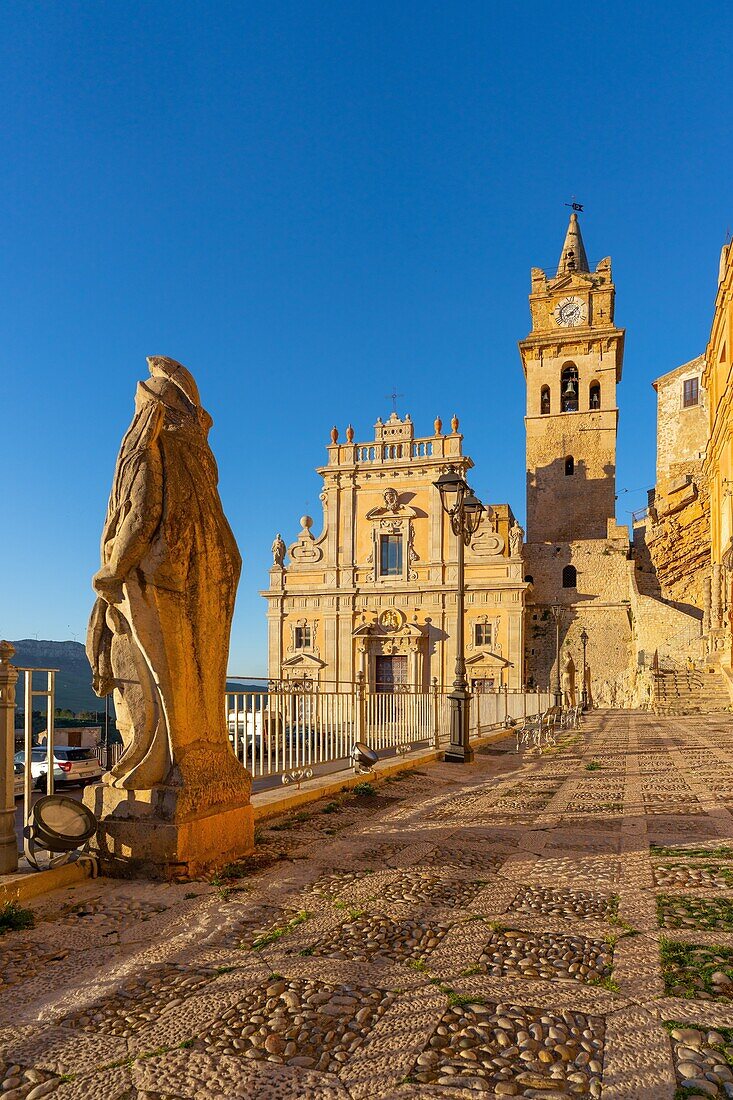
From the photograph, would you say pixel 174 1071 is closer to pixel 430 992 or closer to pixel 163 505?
pixel 430 992

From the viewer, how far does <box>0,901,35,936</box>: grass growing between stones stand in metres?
3.07

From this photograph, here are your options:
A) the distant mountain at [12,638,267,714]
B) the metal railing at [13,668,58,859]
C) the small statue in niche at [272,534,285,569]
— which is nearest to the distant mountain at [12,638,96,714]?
the distant mountain at [12,638,267,714]

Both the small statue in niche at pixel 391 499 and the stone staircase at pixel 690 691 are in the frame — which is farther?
the small statue in niche at pixel 391 499

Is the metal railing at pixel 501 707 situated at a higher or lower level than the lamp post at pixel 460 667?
lower

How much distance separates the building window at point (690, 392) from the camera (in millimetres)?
44594

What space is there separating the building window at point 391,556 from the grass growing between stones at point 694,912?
1209 inches

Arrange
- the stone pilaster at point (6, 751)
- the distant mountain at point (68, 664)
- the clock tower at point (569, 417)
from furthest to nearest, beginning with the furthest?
the distant mountain at point (68, 664)
the clock tower at point (569, 417)
the stone pilaster at point (6, 751)

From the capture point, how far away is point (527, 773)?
9.09 m

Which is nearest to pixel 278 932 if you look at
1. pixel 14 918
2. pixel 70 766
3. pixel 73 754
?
pixel 14 918

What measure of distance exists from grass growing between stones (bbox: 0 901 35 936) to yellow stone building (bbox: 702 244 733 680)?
20.9 m

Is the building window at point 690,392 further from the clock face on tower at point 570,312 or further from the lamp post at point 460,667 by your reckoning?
the lamp post at point 460,667

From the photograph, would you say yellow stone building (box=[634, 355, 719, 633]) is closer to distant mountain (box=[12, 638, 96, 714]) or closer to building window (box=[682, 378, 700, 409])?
building window (box=[682, 378, 700, 409])

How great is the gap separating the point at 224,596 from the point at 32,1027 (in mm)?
2448

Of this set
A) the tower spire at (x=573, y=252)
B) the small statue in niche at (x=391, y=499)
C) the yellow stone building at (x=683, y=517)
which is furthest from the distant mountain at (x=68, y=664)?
the tower spire at (x=573, y=252)
